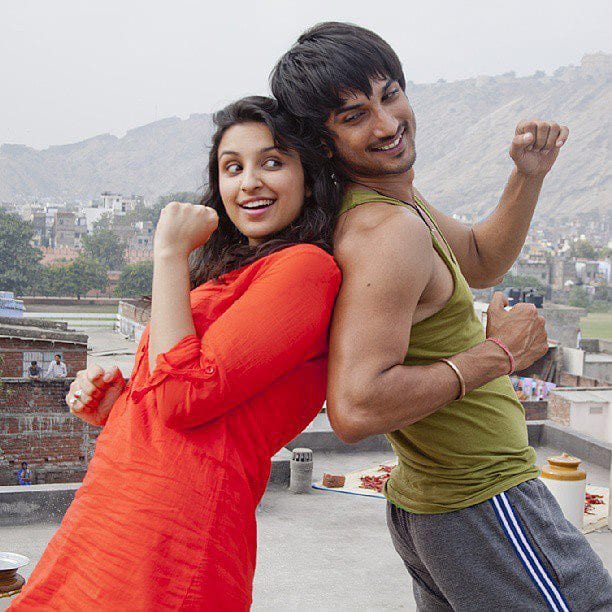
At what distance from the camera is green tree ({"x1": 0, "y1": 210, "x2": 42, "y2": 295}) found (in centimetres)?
7656

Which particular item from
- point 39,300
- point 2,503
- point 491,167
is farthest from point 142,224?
point 2,503

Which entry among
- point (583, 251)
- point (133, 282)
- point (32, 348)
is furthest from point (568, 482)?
Result: point (583, 251)

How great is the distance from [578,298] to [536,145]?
9245 centimetres

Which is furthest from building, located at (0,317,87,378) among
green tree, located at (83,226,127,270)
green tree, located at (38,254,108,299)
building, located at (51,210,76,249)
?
building, located at (51,210,76,249)

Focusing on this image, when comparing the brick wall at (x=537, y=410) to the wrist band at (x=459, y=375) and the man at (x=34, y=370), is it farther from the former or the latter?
the wrist band at (x=459, y=375)

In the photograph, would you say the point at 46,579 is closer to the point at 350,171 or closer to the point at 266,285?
the point at 266,285

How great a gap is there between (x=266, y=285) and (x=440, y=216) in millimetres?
841

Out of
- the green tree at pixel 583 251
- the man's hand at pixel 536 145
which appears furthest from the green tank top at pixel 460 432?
the green tree at pixel 583 251

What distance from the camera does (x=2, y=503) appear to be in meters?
5.93

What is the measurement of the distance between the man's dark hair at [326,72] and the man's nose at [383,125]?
0.15 ft

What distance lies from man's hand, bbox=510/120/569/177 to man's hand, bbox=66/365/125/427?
947 millimetres

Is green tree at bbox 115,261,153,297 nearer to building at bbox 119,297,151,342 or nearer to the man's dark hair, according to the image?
building at bbox 119,297,151,342

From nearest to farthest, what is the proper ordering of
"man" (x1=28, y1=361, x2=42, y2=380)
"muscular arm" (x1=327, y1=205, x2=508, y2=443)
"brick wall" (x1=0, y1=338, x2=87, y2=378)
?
"muscular arm" (x1=327, y1=205, x2=508, y2=443), "man" (x1=28, y1=361, x2=42, y2=380), "brick wall" (x1=0, y1=338, x2=87, y2=378)

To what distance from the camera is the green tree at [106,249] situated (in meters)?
94.3
